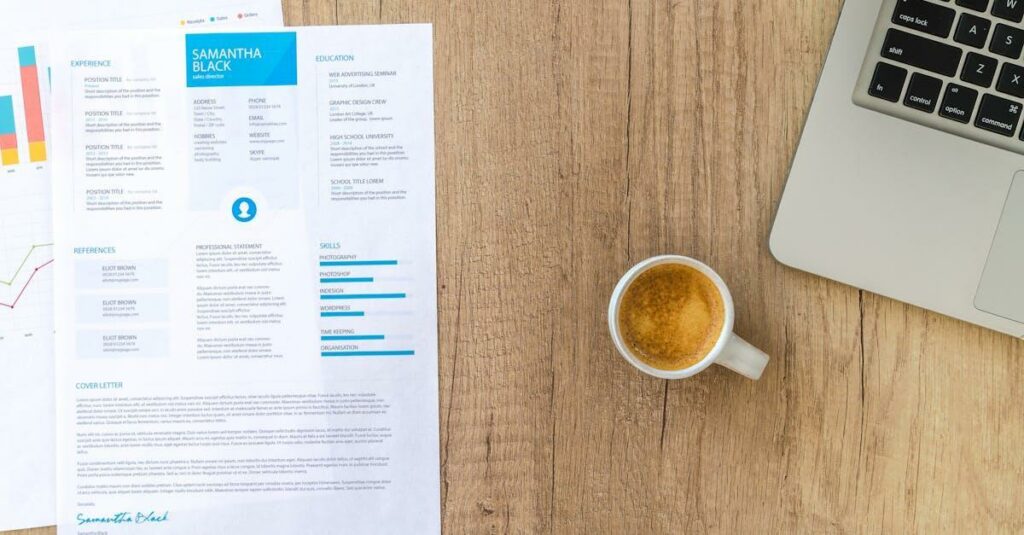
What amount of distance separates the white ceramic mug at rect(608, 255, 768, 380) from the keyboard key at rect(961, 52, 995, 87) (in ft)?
0.86

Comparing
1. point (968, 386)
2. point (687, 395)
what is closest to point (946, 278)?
point (968, 386)

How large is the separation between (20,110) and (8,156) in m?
0.05

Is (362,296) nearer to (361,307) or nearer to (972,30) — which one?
(361,307)

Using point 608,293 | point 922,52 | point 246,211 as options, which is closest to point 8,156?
point 246,211

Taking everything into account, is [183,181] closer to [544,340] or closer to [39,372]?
[39,372]

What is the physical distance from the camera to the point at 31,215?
2.03 feet

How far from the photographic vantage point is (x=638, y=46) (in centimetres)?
60

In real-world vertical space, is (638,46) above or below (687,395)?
above

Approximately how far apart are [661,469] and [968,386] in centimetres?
29

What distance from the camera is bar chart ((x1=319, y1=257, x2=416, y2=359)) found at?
601mm

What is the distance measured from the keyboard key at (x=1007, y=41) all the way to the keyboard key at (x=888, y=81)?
0.24 feet

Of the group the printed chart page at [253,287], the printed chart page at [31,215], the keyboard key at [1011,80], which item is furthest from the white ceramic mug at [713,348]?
the printed chart page at [31,215]
